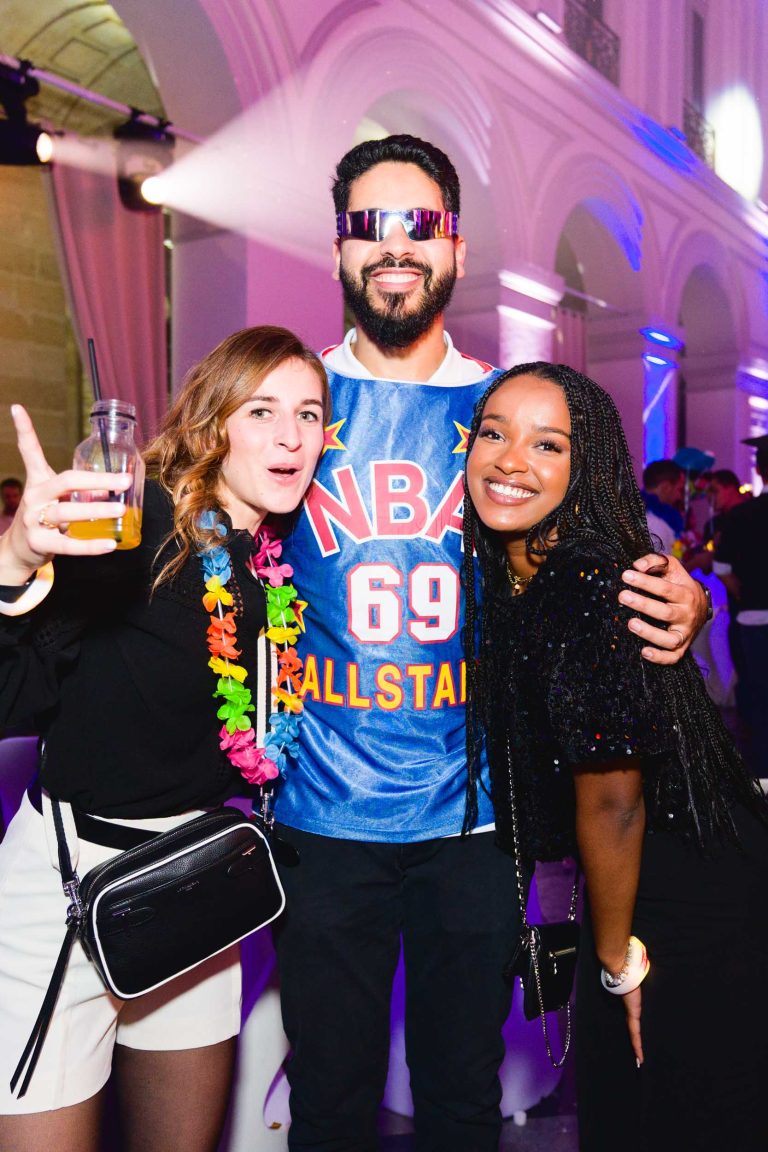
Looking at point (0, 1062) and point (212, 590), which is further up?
point (212, 590)

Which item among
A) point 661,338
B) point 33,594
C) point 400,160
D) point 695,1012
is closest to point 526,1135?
point 695,1012

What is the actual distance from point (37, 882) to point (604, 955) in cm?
83

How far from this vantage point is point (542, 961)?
1503 mm

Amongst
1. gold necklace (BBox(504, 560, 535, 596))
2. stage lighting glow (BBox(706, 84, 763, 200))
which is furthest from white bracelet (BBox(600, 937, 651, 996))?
stage lighting glow (BBox(706, 84, 763, 200))

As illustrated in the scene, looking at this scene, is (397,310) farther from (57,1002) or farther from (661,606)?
(57,1002)

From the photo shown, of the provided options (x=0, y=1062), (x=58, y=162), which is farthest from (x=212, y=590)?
(x=58, y=162)

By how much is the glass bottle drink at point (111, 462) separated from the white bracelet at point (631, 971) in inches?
37.4

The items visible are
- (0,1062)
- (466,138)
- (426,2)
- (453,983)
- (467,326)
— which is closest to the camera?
(0,1062)

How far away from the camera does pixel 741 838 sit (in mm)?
1398

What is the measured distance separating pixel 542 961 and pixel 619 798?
38 centimetres

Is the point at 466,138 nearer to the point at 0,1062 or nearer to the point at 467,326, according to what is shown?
the point at 467,326

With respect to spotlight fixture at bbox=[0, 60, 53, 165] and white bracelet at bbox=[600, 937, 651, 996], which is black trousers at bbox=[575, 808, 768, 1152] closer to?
white bracelet at bbox=[600, 937, 651, 996]

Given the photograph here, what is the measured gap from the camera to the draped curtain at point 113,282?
498 centimetres

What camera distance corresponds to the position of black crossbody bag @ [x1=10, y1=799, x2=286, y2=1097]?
4.07ft
